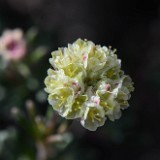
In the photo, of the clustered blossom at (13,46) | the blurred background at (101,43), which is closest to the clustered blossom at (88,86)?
the blurred background at (101,43)

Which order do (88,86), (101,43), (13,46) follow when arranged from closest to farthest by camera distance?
1. (88,86)
2. (13,46)
3. (101,43)

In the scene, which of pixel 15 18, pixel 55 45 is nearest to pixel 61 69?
pixel 55 45

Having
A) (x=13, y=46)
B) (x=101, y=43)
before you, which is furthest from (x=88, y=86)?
(x=101, y=43)

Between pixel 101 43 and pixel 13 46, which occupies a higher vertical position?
pixel 101 43

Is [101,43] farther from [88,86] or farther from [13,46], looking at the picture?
[88,86]

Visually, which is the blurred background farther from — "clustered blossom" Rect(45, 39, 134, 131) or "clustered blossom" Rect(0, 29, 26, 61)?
"clustered blossom" Rect(45, 39, 134, 131)

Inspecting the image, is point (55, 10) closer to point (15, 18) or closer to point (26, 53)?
point (15, 18)

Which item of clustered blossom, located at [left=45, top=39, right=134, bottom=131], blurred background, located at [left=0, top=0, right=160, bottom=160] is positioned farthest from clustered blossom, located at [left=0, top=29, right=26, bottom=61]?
clustered blossom, located at [left=45, top=39, right=134, bottom=131]
